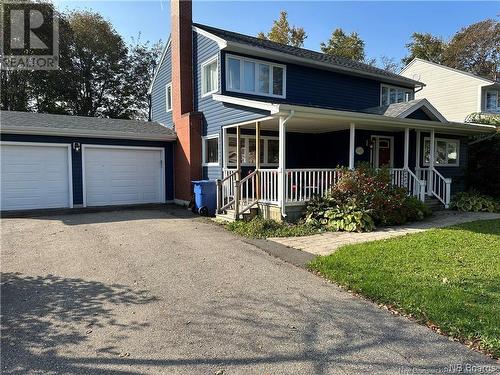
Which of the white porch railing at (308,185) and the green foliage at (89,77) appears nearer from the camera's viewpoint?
the white porch railing at (308,185)

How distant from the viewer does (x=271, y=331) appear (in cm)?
363

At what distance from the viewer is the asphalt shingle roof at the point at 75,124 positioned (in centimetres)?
1216

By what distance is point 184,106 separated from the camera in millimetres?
14312

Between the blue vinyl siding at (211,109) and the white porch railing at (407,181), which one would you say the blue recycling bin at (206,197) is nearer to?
the blue vinyl siding at (211,109)

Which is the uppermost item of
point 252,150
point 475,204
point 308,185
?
point 252,150

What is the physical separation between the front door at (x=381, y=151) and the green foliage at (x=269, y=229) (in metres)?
6.46

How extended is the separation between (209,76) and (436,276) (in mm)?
10783

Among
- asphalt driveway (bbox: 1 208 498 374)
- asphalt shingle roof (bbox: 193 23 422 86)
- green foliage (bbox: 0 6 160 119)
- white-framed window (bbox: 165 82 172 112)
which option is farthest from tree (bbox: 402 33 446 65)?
asphalt driveway (bbox: 1 208 498 374)

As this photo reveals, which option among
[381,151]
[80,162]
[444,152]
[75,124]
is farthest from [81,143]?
[444,152]

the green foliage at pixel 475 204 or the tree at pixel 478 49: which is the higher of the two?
the tree at pixel 478 49

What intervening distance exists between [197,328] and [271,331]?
30.5 inches

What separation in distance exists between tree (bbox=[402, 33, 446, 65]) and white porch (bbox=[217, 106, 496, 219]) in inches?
1192

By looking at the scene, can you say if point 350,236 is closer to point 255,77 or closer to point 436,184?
point 436,184

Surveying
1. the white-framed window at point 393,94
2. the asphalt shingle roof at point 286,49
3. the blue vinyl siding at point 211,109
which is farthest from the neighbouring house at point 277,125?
the white-framed window at point 393,94
